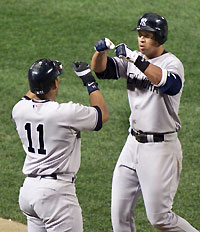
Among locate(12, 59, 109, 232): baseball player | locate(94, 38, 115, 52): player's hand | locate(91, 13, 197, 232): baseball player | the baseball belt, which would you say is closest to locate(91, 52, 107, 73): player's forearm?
locate(91, 13, 197, 232): baseball player

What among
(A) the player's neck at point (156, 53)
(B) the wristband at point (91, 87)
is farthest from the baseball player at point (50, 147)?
(A) the player's neck at point (156, 53)

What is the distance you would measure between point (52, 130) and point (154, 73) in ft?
3.15

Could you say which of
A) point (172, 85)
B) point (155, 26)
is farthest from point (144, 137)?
point (155, 26)

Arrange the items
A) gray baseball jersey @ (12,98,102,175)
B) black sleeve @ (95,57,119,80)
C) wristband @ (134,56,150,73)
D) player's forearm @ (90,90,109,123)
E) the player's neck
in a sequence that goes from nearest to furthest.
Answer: gray baseball jersey @ (12,98,102,175) → player's forearm @ (90,90,109,123) → wristband @ (134,56,150,73) → the player's neck → black sleeve @ (95,57,119,80)

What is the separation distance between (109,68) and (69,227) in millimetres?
1541

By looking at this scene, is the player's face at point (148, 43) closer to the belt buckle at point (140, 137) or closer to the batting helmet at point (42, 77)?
the belt buckle at point (140, 137)

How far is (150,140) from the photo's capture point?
5238 mm

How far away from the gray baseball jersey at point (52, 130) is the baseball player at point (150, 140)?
699 millimetres

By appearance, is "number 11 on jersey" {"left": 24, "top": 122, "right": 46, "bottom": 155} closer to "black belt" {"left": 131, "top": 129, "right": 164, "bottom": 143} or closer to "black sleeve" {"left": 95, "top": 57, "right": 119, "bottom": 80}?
"black belt" {"left": 131, "top": 129, "right": 164, "bottom": 143}

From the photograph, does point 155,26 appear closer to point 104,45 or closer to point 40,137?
point 104,45

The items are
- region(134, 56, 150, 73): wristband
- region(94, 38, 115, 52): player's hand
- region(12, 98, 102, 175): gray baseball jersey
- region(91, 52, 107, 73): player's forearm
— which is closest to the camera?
region(12, 98, 102, 175): gray baseball jersey

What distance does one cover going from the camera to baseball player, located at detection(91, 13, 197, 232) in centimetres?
512

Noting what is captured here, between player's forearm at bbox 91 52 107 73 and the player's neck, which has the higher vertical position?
the player's neck

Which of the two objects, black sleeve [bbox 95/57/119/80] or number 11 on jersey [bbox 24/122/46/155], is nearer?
number 11 on jersey [bbox 24/122/46/155]
